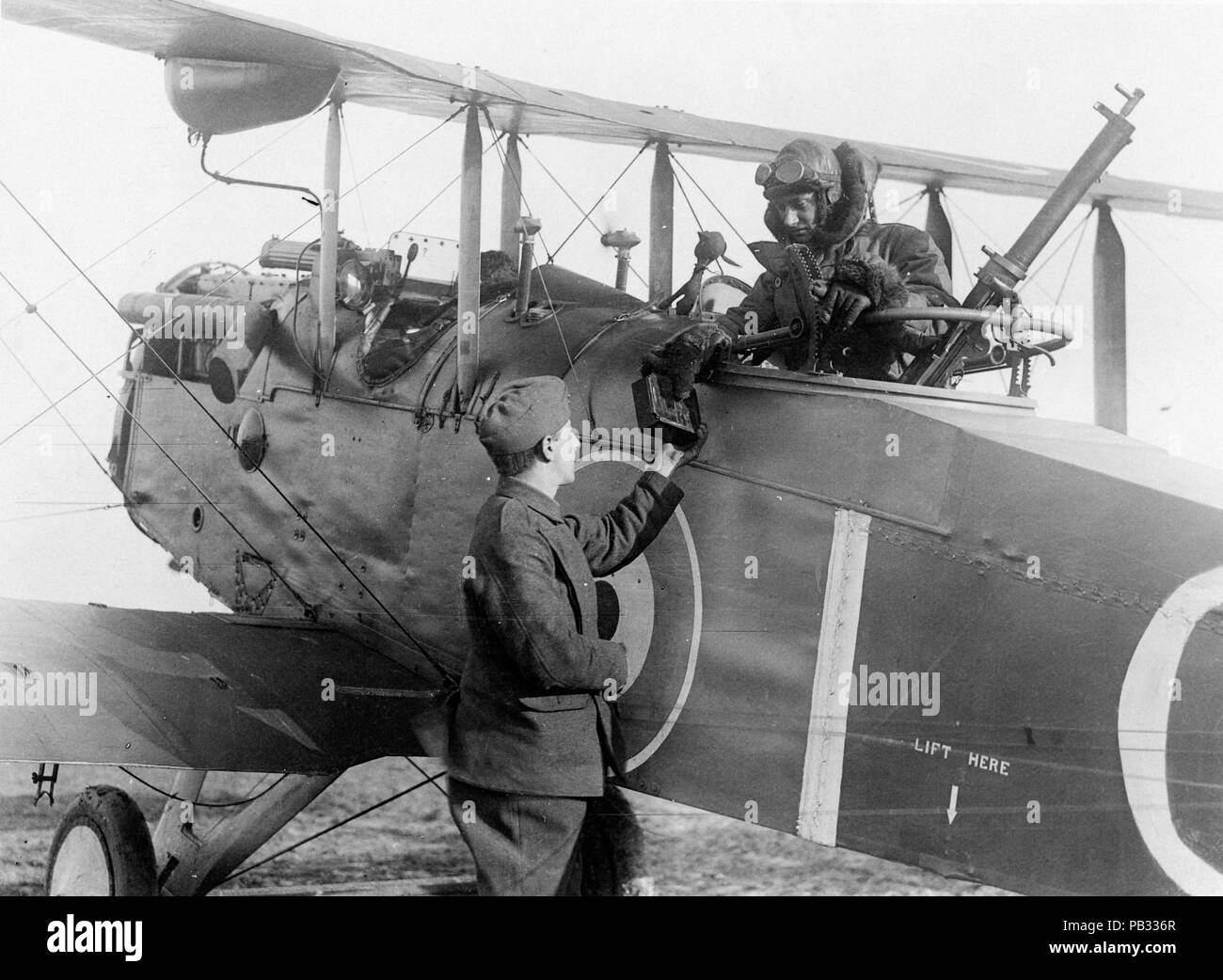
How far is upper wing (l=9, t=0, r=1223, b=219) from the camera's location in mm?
4598

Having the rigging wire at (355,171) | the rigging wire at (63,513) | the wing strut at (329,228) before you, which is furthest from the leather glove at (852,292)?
the rigging wire at (63,513)

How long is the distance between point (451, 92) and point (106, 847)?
2941 millimetres

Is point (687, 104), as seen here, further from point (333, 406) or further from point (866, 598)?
point (866, 598)

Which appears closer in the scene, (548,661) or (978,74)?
(548,661)

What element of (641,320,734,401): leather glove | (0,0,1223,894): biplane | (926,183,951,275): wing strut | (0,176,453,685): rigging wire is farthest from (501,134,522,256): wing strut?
(641,320,734,401): leather glove

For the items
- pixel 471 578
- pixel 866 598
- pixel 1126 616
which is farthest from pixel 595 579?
pixel 1126 616

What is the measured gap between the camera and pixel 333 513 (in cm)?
519

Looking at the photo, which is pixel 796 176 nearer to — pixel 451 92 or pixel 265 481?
pixel 451 92

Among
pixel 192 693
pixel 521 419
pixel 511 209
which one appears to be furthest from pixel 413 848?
pixel 521 419

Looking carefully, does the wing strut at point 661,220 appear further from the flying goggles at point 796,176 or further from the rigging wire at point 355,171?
the flying goggles at point 796,176

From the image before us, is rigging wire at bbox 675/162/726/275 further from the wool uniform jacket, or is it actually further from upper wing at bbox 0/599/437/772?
upper wing at bbox 0/599/437/772

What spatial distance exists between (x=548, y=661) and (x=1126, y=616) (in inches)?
56.9

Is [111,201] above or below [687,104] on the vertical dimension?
below

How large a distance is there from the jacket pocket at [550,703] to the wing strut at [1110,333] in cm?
327
